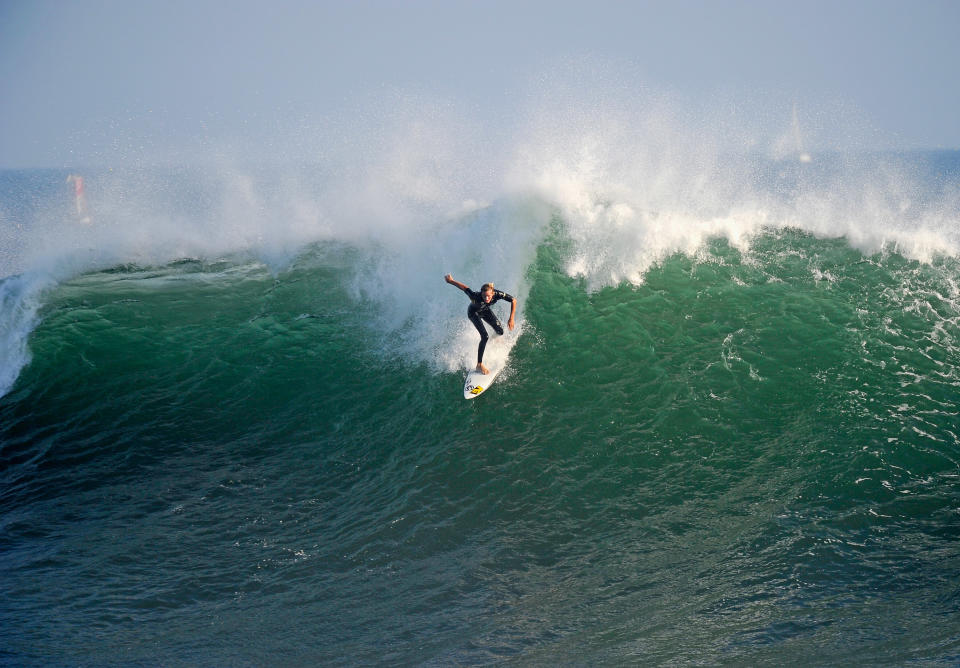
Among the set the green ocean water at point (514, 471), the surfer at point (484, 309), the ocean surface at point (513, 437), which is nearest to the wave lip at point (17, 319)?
the ocean surface at point (513, 437)

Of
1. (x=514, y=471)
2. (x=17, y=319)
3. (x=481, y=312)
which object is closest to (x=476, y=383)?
(x=481, y=312)

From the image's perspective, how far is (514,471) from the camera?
7.52m

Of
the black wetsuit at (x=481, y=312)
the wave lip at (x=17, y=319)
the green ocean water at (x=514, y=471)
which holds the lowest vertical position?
the green ocean water at (x=514, y=471)

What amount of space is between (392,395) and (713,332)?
5.35 meters

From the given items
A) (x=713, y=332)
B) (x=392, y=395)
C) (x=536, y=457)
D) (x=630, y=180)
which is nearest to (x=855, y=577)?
(x=536, y=457)

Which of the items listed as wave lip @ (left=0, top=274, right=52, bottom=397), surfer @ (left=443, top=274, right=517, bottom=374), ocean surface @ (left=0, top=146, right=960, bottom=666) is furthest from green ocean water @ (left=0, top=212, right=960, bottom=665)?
surfer @ (left=443, top=274, right=517, bottom=374)

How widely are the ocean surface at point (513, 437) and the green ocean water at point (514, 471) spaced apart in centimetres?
4

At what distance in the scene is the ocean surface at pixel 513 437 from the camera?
17.5ft

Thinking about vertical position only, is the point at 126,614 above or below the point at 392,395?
below

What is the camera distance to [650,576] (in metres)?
5.77

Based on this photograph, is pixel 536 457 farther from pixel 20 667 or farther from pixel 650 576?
pixel 20 667

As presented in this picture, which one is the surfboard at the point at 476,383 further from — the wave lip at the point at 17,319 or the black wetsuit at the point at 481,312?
the wave lip at the point at 17,319

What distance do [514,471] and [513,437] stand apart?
2.40 feet

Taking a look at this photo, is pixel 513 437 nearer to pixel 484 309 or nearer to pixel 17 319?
pixel 484 309
